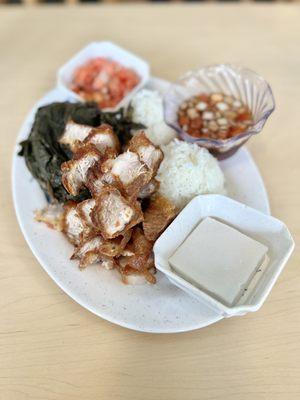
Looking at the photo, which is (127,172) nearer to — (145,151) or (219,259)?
(145,151)

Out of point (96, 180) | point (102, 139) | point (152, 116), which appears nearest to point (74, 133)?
point (102, 139)

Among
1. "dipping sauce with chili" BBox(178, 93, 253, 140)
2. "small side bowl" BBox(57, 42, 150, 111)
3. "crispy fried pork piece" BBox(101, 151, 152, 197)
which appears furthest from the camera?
"small side bowl" BBox(57, 42, 150, 111)

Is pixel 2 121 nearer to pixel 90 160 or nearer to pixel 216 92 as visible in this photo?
pixel 90 160

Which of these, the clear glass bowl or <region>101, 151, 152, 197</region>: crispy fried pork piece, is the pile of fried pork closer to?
<region>101, 151, 152, 197</region>: crispy fried pork piece

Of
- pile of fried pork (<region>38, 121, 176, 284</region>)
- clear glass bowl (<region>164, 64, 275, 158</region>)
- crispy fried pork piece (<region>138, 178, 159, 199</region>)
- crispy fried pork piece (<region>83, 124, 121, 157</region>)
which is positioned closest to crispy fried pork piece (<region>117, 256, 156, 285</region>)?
pile of fried pork (<region>38, 121, 176, 284</region>)

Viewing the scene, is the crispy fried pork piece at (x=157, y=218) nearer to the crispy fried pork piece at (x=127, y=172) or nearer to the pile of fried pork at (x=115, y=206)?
the pile of fried pork at (x=115, y=206)

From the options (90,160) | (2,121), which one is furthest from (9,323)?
(2,121)
